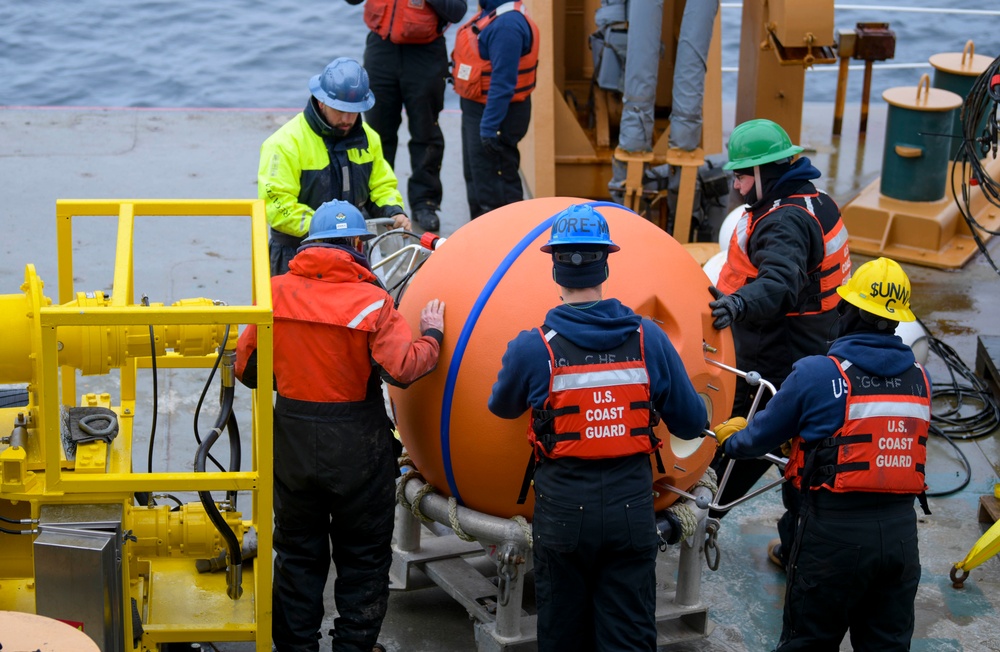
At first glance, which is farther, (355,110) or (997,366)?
(997,366)

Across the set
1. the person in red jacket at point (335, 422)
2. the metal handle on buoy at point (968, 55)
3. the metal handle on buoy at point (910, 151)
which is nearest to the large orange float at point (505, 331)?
the person in red jacket at point (335, 422)

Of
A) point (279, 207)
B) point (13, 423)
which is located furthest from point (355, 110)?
point (13, 423)

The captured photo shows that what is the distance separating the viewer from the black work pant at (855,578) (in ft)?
12.8

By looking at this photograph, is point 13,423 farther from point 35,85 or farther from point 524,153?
point 35,85

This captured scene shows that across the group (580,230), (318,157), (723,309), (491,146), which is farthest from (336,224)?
(491,146)

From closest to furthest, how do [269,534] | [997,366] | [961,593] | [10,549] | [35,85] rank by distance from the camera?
[269,534] → [10,549] → [961,593] → [997,366] → [35,85]

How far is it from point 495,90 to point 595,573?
14.6ft

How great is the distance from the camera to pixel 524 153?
9.03 m

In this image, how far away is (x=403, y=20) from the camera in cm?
795

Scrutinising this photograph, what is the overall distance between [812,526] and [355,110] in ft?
9.49

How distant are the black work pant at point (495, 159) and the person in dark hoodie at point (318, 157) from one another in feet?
6.90

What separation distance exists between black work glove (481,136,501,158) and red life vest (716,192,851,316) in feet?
9.81

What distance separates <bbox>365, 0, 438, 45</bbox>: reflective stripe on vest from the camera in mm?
7949

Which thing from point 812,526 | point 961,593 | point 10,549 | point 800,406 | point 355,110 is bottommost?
point 961,593
